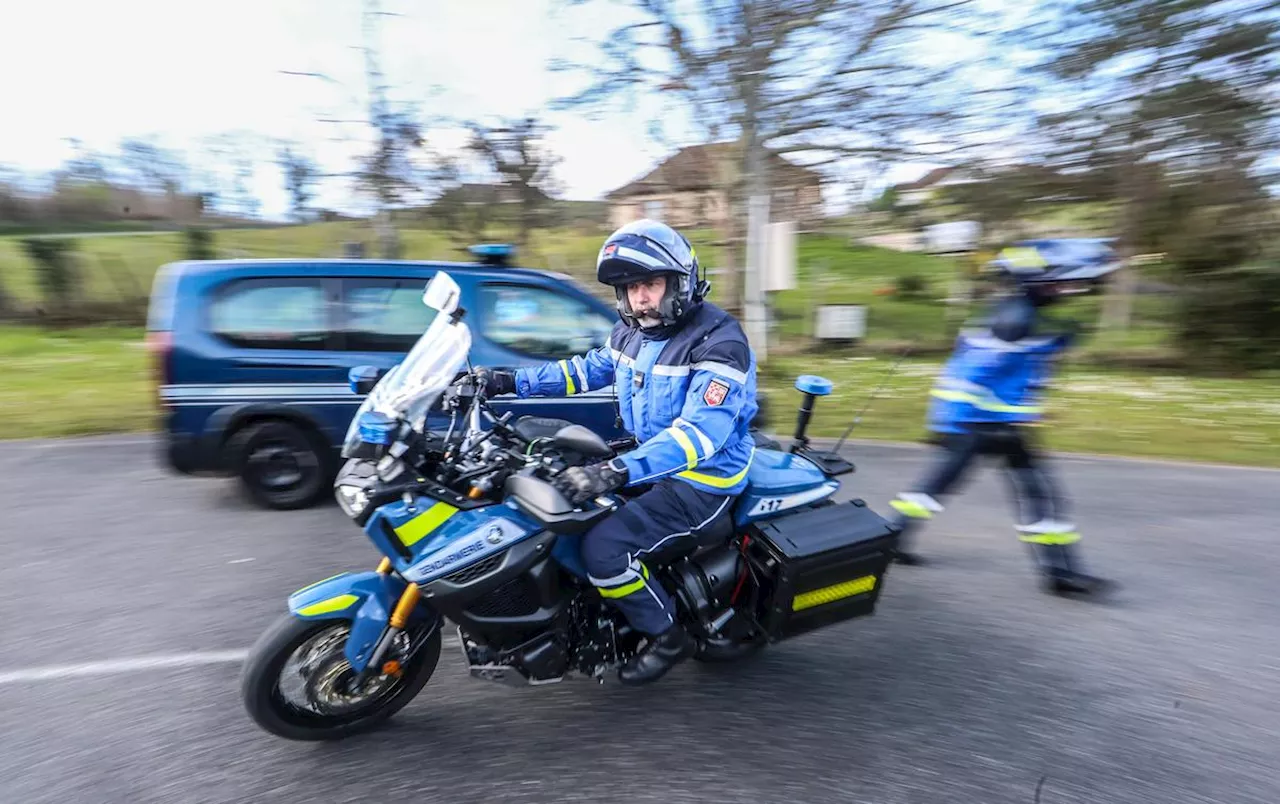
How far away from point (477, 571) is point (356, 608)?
17.8 inches

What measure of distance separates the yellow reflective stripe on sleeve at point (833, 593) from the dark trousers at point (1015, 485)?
1232mm

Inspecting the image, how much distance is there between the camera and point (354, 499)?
258 cm

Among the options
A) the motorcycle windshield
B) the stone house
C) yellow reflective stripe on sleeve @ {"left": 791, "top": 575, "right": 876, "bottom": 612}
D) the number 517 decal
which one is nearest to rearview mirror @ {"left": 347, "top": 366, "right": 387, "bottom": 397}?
the motorcycle windshield

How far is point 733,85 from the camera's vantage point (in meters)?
10.4

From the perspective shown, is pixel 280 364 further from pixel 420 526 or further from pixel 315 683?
pixel 420 526

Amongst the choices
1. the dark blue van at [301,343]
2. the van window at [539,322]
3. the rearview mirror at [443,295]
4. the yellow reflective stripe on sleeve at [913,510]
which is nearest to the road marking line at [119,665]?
the rearview mirror at [443,295]

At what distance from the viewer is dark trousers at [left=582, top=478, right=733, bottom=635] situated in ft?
8.94

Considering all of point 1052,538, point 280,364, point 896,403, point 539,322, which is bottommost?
point 896,403

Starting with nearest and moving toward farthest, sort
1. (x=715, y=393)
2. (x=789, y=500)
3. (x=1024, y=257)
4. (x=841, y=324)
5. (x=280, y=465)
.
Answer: (x=715, y=393), (x=789, y=500), (x=1024, y=257), (x=280, y=465), (x=841, y=324)

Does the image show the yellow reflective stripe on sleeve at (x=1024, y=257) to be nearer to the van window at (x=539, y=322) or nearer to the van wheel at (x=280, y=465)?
the van window at (x=539, y=322)

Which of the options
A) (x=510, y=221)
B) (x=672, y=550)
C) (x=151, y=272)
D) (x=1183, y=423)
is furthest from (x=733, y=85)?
(x=151, y=272)

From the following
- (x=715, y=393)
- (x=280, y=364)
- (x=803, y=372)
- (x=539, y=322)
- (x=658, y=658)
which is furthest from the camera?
(x=803, y=372)

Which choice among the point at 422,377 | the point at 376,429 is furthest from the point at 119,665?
the point at 422,377

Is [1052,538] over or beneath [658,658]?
beneath
